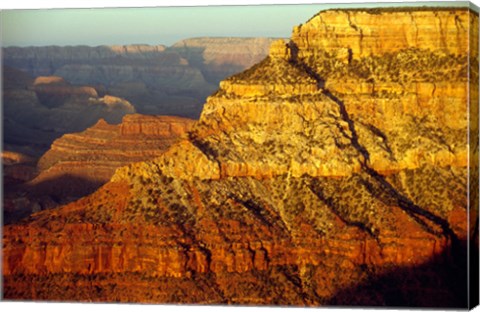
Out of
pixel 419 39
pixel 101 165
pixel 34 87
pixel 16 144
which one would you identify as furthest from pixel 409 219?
pixel 34 87

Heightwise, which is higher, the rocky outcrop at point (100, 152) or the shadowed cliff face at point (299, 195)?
the shadowed cliff face at point (299, 195)

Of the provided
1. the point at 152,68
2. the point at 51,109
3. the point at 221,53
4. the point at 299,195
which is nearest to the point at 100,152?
the point at 221,53


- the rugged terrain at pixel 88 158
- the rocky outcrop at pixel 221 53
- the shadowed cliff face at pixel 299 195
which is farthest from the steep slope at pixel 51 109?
the shadowed cliff face at pixel 299 195

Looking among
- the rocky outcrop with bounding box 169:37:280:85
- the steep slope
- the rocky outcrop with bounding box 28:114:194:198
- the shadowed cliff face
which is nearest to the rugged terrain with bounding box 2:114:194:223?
the rocky outcrop with bounding box 28:114:194:198

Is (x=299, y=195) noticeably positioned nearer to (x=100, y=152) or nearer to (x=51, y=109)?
(x=100, y=152)

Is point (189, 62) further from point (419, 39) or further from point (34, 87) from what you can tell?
point (419, 39)

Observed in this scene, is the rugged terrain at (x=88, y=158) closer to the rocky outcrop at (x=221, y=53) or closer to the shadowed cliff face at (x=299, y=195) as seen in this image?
the rocky outcrop at (x=221, y=53)

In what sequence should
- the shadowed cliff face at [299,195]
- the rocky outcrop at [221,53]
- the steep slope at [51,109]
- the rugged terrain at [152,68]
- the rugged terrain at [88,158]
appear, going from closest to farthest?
the shadowed cliff face at [299,195], the rocky outcrop at [221,53], the rugged terrain at [152,68], the rugged terrain at [88,158], the steep slope at [51,109]

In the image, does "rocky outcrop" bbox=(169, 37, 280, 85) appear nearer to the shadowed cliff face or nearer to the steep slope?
the shadowed cliff face
